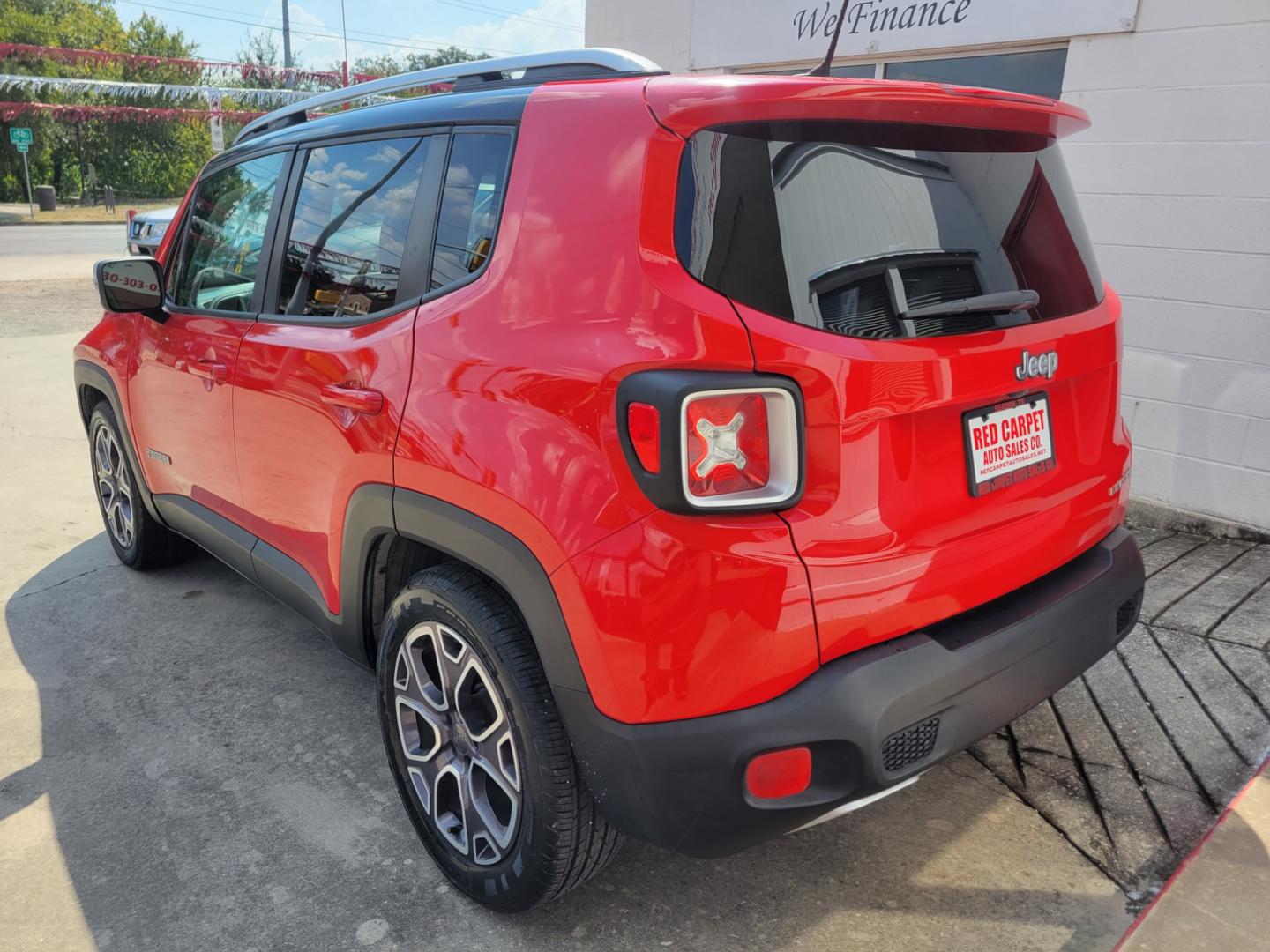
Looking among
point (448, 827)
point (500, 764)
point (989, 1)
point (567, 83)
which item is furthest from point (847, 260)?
point (989, 1)

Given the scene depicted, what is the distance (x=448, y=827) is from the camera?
2.40 meters

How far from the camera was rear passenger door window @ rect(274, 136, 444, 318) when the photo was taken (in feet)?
8.05

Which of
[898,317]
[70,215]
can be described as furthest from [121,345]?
[70,215]

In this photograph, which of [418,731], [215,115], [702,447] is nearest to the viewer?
[702,447]

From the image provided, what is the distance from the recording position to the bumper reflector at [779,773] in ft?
5.80

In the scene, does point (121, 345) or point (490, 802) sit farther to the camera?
point (121, 345)

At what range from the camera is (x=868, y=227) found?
6.23 feet

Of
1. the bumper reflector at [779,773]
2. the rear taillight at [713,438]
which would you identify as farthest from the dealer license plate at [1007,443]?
the bumper reflector at [779,773]

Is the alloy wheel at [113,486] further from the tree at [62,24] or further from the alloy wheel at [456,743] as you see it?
the tree at [62,24]

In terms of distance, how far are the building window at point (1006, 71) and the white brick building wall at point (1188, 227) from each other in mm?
166

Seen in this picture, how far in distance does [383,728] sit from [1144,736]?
2.23 meters

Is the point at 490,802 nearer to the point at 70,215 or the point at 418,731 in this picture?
the point at 418,731

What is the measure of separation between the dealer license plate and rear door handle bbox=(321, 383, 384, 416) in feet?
4.38

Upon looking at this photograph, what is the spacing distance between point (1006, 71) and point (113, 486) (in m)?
4.90
